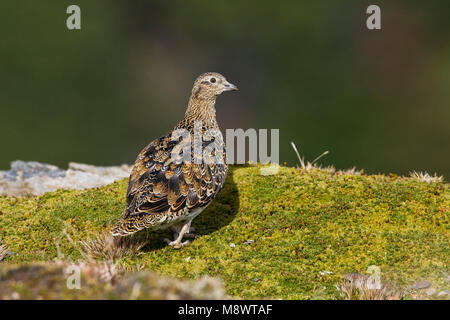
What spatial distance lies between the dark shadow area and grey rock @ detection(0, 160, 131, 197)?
3.74 meters

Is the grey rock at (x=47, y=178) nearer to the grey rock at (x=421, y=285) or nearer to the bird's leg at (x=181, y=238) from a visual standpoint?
the bird's leg at (x=181, y=238)

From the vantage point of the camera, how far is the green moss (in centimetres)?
915

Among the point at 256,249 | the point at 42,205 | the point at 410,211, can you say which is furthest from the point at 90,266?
the point at 410,211

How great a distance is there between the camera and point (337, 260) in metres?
9.55

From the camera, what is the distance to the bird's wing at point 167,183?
9.57 metres

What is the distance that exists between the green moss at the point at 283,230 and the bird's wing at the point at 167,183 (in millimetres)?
877

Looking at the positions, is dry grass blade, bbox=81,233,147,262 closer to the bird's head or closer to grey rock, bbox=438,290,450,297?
the bird's head

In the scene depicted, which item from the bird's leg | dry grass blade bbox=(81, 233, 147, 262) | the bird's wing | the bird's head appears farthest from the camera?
the bird's head

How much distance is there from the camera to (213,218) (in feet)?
36.5

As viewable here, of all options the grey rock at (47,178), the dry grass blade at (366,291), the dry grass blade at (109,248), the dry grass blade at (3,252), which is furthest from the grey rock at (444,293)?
the grey rock at (47,178)

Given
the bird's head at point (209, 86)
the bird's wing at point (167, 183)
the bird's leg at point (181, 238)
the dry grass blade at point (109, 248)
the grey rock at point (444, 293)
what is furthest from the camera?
the bird's head at point (209, 86)

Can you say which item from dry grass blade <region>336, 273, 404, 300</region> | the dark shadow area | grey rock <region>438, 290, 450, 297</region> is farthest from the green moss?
grey rock <region>438, 290, 450, 297</region>

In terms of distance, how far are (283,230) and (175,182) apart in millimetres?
2242
